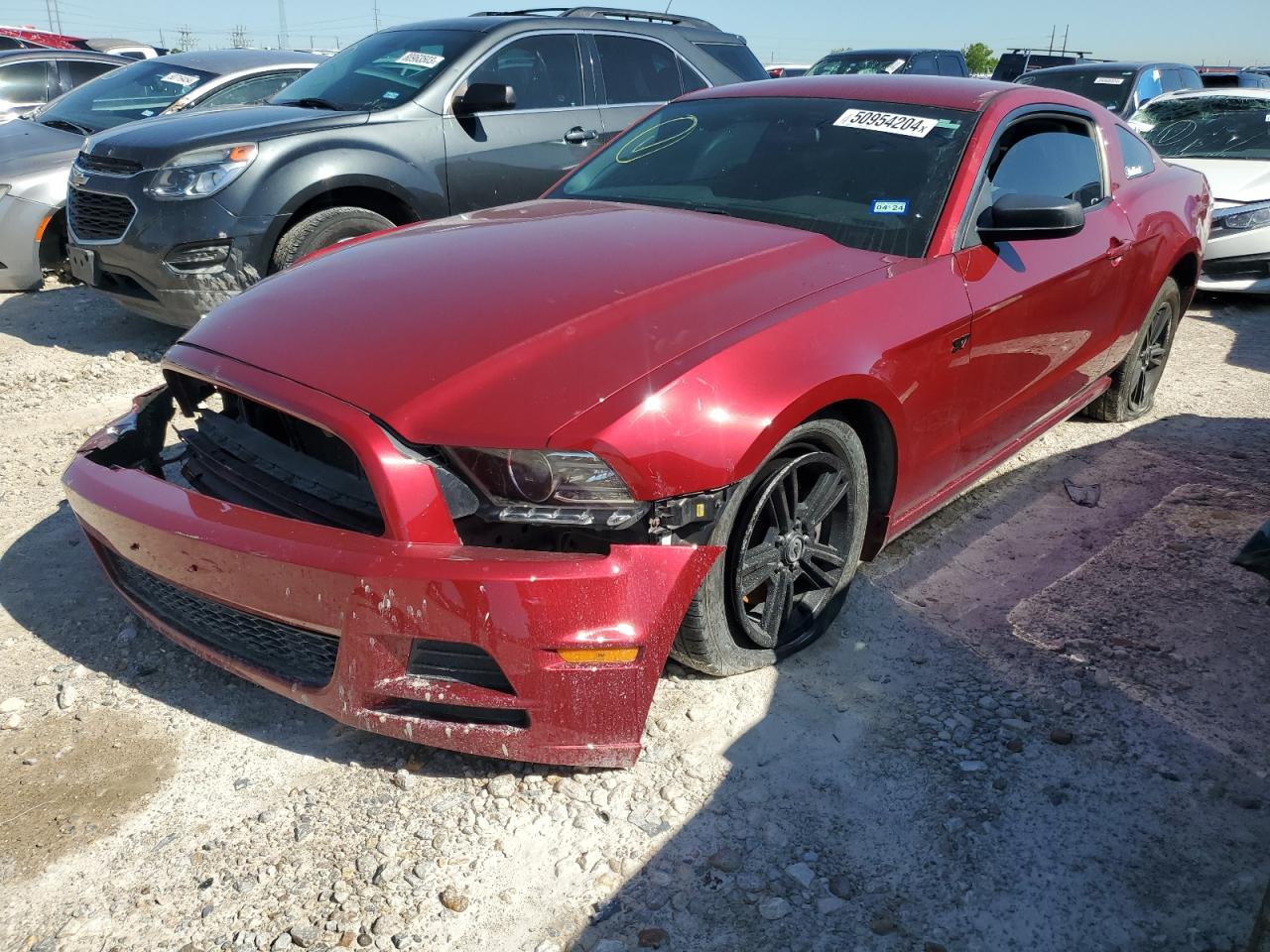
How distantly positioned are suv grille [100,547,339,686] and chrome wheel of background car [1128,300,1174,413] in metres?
3.91

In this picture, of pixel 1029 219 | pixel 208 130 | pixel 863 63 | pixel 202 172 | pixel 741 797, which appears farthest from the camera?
pixel 863 63

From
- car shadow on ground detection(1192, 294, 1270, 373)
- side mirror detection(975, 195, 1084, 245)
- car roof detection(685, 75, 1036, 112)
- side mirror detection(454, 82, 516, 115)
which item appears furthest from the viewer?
car shadow on ground detection(1192, 294, 1270, 373)

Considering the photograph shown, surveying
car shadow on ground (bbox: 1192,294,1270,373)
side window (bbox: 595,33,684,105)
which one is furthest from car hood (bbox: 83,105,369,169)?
car shadow on ground (bbox: 1192,294,1270,373)

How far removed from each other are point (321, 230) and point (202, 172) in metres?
0.62

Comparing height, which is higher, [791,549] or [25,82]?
[25,82]

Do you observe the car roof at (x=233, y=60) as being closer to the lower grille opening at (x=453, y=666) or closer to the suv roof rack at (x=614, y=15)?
the suv roof rack at (x=614, y=15)

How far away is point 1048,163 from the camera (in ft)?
12.6

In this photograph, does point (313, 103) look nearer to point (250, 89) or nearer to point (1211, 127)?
point (250, 89)

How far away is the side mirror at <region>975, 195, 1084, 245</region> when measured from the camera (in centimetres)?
319

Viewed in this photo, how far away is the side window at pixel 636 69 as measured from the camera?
6.52m

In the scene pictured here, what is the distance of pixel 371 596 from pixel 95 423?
10.6 ft

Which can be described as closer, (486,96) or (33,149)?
(486,96)

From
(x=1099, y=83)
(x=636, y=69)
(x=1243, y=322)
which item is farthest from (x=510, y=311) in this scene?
(x=1099, y=83)

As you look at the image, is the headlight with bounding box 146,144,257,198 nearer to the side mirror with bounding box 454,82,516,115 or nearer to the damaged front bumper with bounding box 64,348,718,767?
the side mirror with bounding box 454,82,516,115
